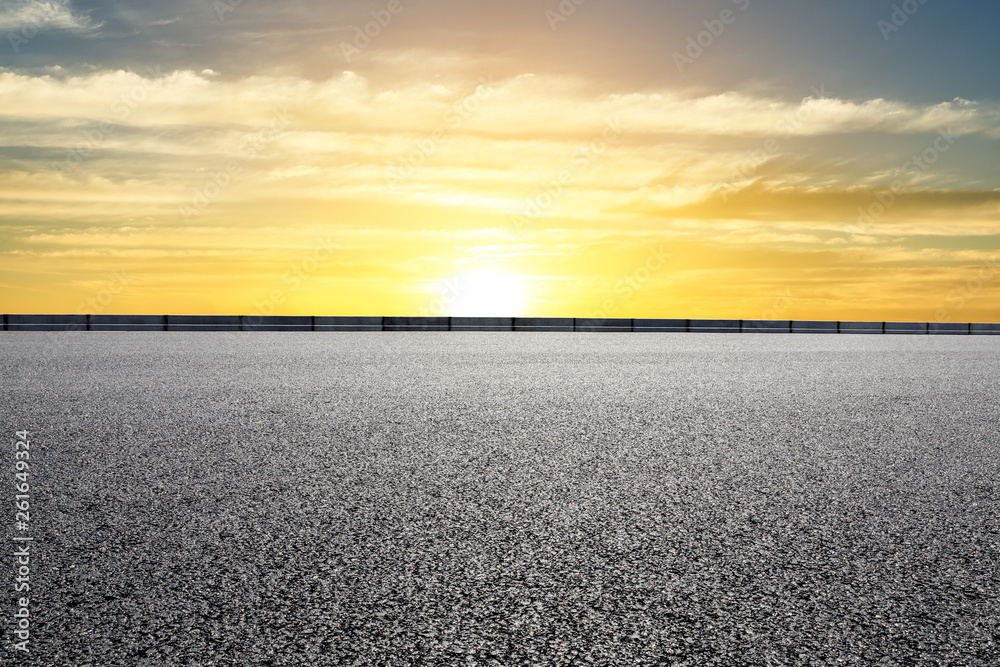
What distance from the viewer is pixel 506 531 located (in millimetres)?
5109

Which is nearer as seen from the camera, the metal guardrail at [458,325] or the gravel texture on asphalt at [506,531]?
the gravel texture on asphalt at [506,531]

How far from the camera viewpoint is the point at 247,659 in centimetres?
338

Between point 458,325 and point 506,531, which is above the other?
point 458,325

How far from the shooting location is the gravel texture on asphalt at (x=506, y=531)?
11.8ft

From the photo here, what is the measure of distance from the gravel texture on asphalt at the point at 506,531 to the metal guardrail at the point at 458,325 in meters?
25.1

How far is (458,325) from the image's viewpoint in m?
38.6

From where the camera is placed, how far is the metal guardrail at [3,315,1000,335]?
34875 millimetres

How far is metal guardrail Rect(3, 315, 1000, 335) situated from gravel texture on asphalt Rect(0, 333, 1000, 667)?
2506 centimetres

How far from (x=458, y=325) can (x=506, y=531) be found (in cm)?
3358

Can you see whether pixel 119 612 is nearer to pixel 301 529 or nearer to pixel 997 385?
pixel 301 529

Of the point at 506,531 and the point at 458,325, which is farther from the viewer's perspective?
the point at 458,325

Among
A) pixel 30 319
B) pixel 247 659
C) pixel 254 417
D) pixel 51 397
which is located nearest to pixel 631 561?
pixel 247 659

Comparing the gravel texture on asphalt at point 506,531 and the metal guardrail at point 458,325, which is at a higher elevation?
the metal guardrail at point 458,325

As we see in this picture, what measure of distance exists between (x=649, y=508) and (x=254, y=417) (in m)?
5.66
